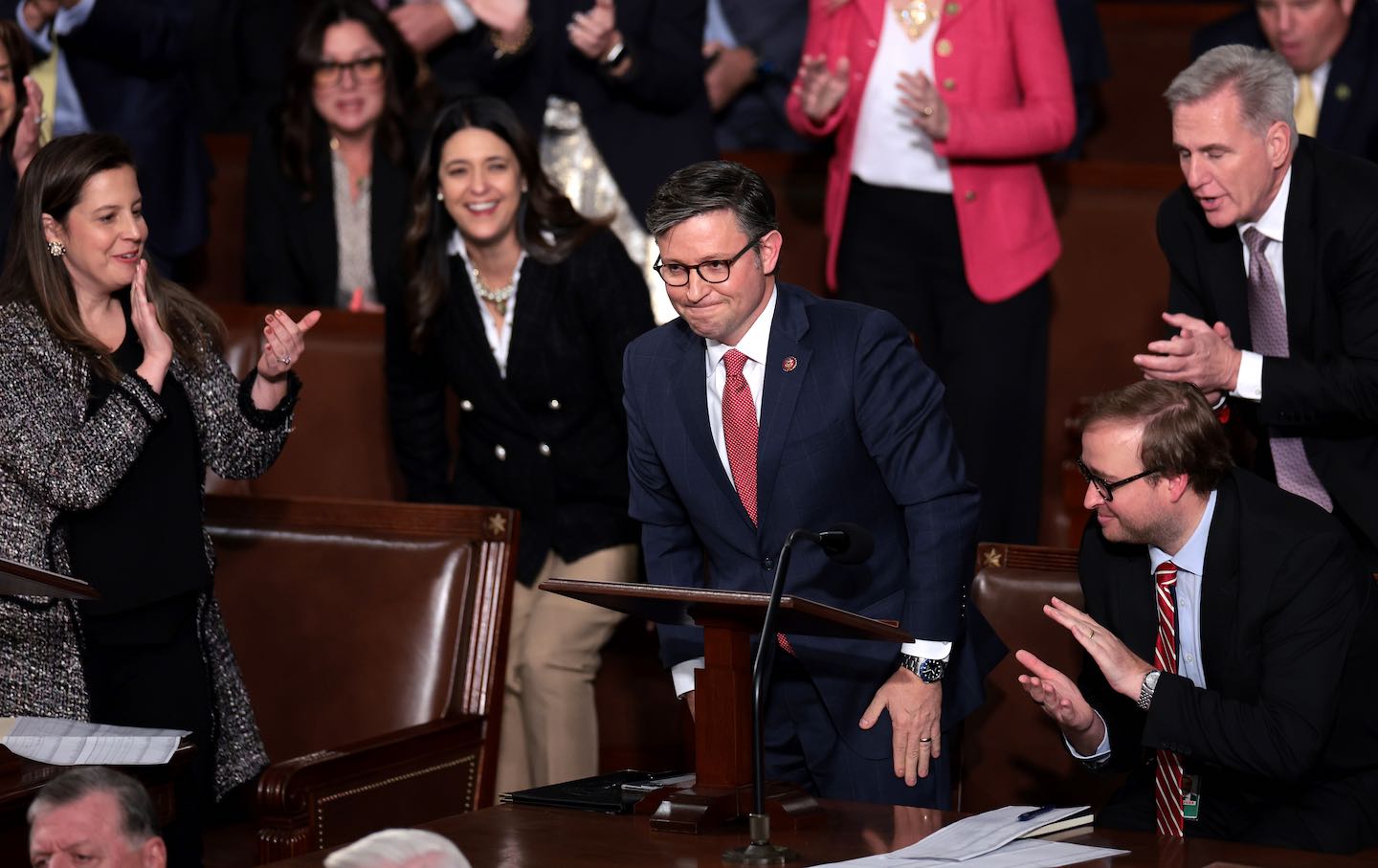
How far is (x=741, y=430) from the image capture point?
2.81 m

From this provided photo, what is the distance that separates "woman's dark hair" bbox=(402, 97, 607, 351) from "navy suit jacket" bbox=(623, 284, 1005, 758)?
2.91 ft

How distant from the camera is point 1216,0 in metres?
6.09

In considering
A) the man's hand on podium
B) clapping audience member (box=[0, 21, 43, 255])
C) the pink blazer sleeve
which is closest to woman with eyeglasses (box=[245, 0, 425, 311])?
clapping audience member (box=[0, 21, 43, 255])

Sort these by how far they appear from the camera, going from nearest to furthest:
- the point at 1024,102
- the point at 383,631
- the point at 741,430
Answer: the point at 741,430 < the point at 383,631 < the point at 1024,102

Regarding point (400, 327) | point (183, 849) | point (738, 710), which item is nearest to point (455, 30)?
point (400, 327)

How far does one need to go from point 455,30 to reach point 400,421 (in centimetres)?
145

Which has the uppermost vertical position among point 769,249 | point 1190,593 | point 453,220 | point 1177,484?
point 453,220

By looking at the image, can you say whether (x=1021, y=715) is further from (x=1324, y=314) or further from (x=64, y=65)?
(x=64, y=65)

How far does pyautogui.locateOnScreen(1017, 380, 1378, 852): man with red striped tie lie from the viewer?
2602 millimetres

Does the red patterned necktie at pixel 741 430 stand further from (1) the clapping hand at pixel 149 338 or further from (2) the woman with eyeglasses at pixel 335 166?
(2) the woman with eyeglasses at pixel 335 166

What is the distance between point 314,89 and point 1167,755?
2833 mm

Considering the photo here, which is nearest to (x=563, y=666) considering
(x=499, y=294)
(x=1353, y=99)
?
(x=499, y=294)

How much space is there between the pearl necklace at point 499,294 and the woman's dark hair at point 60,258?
0.70 metres

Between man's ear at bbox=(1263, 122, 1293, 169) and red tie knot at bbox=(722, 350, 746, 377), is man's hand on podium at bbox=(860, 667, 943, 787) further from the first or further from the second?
man's ear at bbox=(1263, 122, 1293, 169)
